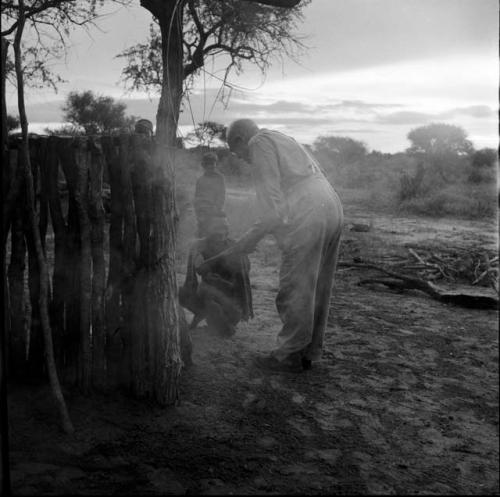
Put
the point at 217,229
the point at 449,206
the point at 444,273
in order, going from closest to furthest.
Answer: the point at 217,229 → the point at 444,273 → the point at 449,206

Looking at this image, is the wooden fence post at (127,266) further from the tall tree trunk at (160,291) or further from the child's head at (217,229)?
the child's head at (217,229)

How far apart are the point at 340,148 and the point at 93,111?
26.2 m

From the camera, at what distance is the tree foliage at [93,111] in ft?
58.6

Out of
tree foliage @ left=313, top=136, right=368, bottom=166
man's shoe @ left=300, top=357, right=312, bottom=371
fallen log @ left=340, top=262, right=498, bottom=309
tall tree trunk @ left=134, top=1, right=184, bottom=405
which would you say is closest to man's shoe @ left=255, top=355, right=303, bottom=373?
man's shoe @ left=300, top=357, right=312, bottom=371

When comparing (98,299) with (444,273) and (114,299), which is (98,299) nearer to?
(114,299)

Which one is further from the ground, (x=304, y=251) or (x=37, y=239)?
(x=37, y=239)

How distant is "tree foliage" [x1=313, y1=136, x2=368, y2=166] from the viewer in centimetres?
4000

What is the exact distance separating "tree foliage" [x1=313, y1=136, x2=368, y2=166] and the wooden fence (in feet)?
121

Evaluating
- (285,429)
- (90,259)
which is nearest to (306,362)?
(285,429)

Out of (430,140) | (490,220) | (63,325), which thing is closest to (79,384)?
(63,325)

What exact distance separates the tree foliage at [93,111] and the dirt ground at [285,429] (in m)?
14.5

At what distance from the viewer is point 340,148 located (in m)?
41.7

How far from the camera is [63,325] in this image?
3.33 metres

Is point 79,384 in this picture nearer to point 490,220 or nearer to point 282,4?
point 282,4
